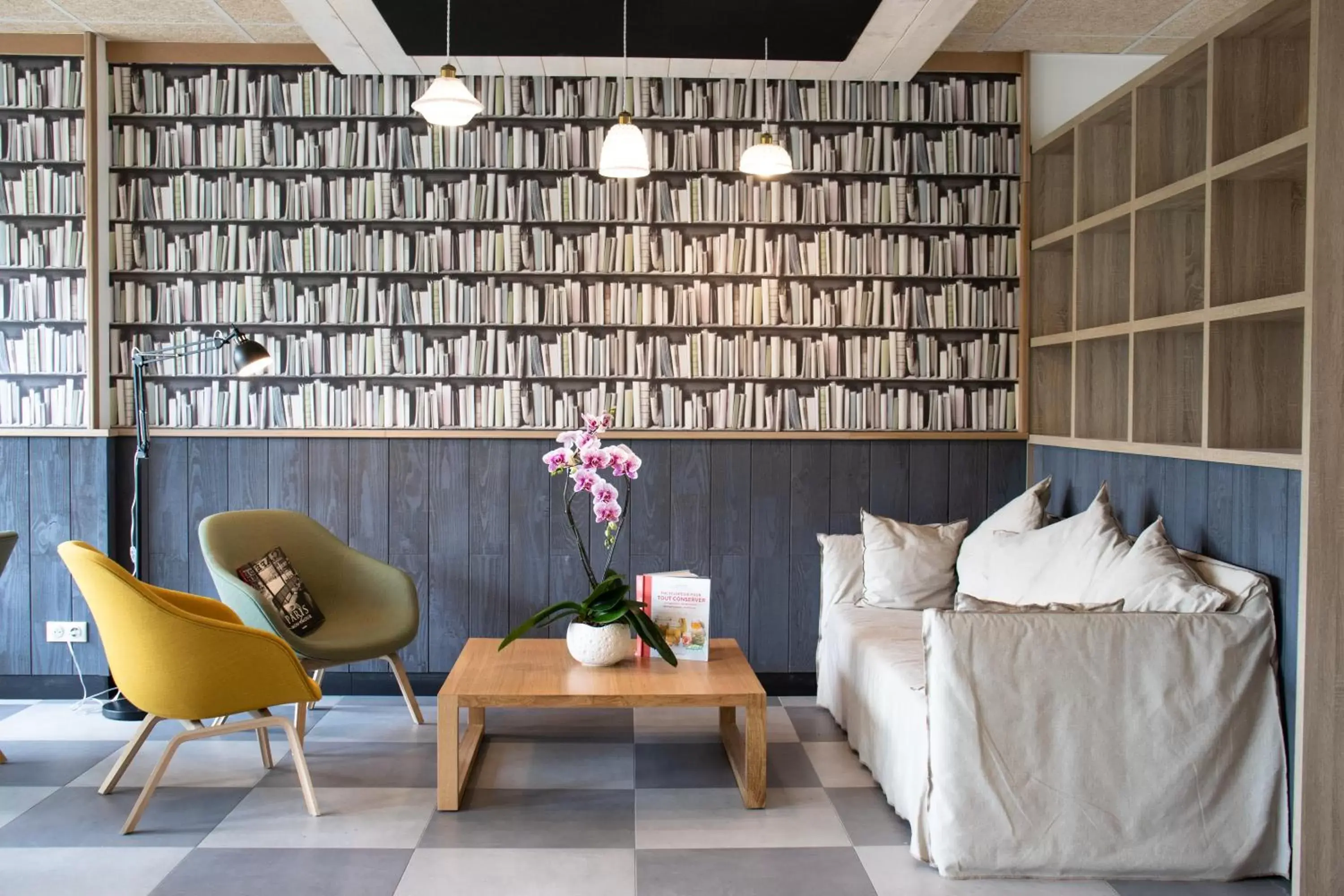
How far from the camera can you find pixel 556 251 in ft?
17.9

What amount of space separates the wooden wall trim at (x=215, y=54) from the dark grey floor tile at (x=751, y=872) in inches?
160

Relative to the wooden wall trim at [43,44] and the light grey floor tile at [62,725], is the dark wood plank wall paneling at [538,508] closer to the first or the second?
the light grey floor tile at [62,725]

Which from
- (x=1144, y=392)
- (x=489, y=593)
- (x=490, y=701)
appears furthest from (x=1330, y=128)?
(x=489, y=593)

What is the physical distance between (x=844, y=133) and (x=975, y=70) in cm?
70

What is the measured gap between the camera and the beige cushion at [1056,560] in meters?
3.95

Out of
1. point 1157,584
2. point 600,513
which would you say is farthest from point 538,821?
point 1157,584

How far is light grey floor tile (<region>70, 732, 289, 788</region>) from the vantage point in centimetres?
401

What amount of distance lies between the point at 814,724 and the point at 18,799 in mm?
3045

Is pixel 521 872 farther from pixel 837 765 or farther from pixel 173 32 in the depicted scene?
pixel 173 32

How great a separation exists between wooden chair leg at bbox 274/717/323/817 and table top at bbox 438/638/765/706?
1.59ft

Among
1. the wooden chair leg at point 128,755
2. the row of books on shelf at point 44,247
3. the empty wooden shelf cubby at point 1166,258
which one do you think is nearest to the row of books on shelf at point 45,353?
the row of books on shelf at point 44,247

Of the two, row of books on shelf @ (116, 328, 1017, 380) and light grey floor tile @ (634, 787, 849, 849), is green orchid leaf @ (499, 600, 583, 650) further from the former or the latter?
row of books on shelf @ (116, 328, 1017, 380)

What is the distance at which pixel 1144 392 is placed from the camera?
440 cm

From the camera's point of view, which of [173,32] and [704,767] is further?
[173,32]
